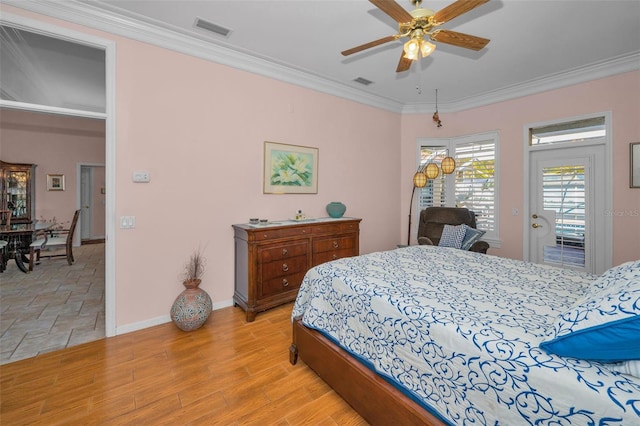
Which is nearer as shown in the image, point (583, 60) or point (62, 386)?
point (62, 386)

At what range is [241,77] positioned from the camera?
3.41 m

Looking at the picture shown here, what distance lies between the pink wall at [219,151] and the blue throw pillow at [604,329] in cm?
314

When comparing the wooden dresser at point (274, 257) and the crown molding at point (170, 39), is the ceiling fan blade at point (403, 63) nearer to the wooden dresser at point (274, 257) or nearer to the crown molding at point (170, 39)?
the crown molding at point (170, 39)

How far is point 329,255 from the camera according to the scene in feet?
12.3

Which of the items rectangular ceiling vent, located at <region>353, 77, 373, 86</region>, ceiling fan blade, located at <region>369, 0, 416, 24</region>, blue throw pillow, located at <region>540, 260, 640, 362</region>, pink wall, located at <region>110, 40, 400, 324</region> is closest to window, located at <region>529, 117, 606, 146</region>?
rectangular ceiling vent, located at <region>353, 77, 373, 86</region>

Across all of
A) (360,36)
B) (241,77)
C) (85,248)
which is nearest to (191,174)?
(241,77)

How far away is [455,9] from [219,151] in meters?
2.66

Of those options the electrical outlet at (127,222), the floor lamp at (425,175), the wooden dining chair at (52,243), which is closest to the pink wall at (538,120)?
the floor lamp at (425,175)

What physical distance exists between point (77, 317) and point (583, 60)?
6.83 metres

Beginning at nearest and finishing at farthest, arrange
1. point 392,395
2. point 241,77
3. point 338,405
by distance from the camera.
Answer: point 392,395 < point 338,405 < point 241,77

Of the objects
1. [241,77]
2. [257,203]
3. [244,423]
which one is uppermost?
[241,77]

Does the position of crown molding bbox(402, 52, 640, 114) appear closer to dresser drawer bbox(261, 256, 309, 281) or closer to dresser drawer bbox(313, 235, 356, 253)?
dresser drawer bbox(313, 235, 356, 253)

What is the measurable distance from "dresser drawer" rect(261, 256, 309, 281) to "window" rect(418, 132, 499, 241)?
2897 millimetres

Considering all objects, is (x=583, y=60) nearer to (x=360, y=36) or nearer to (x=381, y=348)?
(x=360, y=36)
